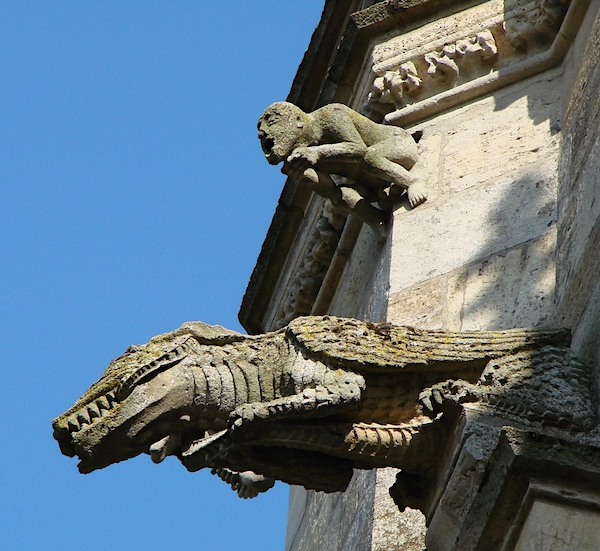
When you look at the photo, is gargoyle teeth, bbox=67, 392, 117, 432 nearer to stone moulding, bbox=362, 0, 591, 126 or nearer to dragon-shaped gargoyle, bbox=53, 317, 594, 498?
dragon-shaped gargoyle, bbox=53, 317, 594, 498

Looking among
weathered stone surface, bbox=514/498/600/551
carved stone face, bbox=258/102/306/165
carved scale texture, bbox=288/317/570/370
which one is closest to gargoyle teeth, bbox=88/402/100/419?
carved scale texture, bbox=288/317/570/370

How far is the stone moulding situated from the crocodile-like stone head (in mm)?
2539

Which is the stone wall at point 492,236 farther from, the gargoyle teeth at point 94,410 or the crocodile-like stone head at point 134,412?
the gargoyle teeth at point 94,410

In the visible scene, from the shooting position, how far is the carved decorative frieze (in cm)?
648

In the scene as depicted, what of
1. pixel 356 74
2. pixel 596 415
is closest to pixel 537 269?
pixel 596 415

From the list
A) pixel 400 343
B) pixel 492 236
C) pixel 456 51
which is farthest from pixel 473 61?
pixel 400 343

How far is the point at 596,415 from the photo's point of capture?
416 centimetres

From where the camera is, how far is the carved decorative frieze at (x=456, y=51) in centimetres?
648

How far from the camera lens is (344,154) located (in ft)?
21.1

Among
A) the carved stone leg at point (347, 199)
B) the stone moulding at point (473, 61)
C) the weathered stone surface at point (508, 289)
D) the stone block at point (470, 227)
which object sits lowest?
the weathered stone surface at point (508, 289)

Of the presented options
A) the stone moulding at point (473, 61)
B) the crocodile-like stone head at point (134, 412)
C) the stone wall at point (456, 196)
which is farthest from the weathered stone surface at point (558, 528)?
the stone moulding at point (473, 61)

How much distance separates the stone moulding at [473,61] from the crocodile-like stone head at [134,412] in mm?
2539

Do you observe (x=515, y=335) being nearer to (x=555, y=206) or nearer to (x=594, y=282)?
(x=594, y=282)

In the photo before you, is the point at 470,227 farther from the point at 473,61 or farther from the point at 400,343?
the point at 400,343
